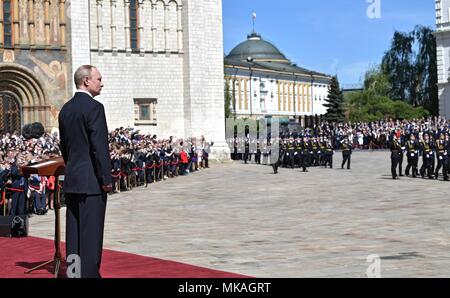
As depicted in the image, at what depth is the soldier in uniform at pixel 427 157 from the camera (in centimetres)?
2872

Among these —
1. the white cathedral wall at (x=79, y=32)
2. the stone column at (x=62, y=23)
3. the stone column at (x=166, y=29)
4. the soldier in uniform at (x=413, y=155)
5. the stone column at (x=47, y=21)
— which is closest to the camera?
the soldier in uniform at (x=413, y=155)

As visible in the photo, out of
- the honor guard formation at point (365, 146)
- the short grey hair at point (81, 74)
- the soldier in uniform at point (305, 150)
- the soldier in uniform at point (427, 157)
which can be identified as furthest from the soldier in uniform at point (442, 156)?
the short grey hair at point (81, 74)

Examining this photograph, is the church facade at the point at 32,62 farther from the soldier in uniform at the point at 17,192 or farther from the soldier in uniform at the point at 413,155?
the soldier in uniform at the point at 17,192

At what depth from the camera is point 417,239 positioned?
12.5m

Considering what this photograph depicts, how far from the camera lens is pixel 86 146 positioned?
7211 millimetres

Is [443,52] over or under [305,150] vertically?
over

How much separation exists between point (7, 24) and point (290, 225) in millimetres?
24154

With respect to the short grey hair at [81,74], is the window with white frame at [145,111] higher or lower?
higher

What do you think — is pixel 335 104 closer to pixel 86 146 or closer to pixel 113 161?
pixel 113 161

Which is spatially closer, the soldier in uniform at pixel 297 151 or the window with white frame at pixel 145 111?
the soldier in uniform at pixel 297 151

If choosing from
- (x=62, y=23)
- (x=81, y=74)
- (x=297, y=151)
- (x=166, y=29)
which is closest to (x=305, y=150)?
(x=297, y=151)

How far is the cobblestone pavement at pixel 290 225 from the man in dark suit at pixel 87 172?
271cm

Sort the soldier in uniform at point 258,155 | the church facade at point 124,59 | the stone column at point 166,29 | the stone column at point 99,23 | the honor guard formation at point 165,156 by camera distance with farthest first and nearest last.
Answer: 1. the soldier in uniform at point 258,155
2. the stone column at point 166,29
3. the stone column at point 99,23
4. the church facade at point 124,59
5. the honor guard formation at point 165,156
